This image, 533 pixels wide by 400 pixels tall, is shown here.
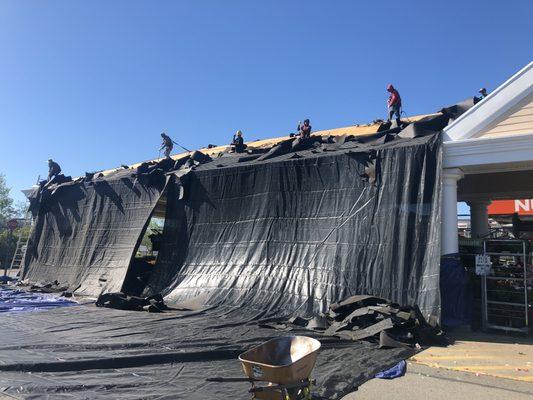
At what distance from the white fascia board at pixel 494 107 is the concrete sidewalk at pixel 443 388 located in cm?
472

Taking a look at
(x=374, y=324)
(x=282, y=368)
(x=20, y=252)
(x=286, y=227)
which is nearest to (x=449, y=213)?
(x=374, y=324)

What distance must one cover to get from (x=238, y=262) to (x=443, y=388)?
6146 mm

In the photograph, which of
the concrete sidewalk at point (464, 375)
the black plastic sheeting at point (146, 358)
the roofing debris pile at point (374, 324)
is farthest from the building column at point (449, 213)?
the black plastic sheeting at point (146, 358)

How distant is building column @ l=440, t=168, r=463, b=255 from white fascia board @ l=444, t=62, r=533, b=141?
Answer: 0.70 m

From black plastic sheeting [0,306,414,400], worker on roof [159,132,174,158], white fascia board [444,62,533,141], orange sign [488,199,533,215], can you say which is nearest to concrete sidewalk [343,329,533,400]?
black plastic sheeting [0,306,414,400]

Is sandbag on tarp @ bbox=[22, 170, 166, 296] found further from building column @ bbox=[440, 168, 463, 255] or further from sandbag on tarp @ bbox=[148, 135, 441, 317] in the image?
building column @ bbox=[440, 168, 463, 255]

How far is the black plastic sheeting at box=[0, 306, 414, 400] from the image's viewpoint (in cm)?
501

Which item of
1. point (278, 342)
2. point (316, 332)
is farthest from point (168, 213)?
point (278, 342)

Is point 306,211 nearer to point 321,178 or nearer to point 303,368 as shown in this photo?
point 321,178

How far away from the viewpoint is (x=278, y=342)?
14.5 ft

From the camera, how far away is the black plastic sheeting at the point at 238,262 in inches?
227

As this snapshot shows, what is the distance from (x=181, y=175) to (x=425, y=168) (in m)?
6.67

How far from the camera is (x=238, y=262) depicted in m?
10.6

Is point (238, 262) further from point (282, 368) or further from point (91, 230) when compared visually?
point (282, 368)
